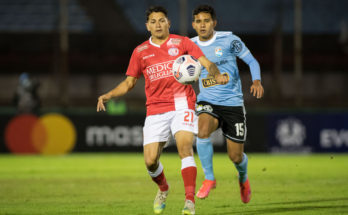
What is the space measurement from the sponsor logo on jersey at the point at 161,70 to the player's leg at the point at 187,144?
1.48 ft

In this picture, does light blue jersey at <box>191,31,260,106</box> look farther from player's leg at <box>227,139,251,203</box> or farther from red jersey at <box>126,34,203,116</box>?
red jersey at <box>126,34,203,116</box>

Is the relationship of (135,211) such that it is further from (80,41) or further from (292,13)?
(80,41)

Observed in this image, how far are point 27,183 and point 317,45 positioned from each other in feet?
72.6

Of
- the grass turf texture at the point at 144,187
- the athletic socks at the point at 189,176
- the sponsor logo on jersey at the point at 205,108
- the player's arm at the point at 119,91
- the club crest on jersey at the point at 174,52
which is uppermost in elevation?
the club crest on jersey at the point at 174,52

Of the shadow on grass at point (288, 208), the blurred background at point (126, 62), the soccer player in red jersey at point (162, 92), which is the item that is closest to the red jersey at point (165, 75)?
the soccer player in red jersey at point (162, 92)

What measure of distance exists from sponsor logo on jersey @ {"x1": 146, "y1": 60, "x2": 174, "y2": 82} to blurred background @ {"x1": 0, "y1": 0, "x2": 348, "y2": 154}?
1246 cm

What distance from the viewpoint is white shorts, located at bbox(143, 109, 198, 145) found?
24.3 ft

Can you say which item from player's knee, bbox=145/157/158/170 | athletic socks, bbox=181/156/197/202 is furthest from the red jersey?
athletic socks, bbox=181/156/197/202

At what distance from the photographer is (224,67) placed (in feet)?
29.5

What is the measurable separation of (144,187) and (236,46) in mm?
3139

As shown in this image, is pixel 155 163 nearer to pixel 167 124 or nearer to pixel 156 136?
pixel 156 136

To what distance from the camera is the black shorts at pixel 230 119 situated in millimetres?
8828

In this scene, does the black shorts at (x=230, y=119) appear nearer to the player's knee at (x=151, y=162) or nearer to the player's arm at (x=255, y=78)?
the player's arm at (x=255, y=78)

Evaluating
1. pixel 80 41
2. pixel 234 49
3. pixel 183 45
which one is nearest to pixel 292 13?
pixel 80 41
